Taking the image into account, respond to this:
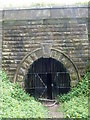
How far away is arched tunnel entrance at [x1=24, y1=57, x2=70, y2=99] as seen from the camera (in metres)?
11.2

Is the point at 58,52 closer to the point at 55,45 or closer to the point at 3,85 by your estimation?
the point at 55,45

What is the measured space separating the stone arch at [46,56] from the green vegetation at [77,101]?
0.39 meters

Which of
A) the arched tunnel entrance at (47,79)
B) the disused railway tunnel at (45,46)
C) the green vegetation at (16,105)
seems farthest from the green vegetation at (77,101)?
the green vegetation at (16,105)

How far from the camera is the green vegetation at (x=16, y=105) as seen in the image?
757 centimetres

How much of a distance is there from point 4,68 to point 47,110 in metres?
2.71

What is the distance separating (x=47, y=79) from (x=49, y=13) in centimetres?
298

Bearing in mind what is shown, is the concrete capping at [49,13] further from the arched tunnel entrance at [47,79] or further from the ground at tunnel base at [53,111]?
the ground at tunnel base at [53,111]

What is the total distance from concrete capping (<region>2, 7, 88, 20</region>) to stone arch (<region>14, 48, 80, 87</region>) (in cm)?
157

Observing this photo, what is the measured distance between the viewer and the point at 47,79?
1151 cm

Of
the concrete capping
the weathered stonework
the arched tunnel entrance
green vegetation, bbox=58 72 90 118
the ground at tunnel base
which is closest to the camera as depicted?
green vegetation, bbox=58 72 90 118

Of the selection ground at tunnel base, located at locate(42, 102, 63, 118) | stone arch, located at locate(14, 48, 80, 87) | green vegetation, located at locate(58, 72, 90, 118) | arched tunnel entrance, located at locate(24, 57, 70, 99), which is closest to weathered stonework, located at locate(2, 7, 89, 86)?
stone arch, located at locate(14, 48, 80, 87)

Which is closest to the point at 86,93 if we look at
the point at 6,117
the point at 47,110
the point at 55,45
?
the point at 47,110

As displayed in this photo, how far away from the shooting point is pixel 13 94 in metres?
9.94

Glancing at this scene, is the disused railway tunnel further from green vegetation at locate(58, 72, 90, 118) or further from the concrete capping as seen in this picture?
green vegetation at locate(58, 72, 90, 118)
